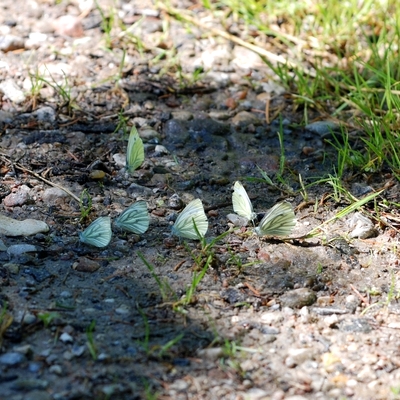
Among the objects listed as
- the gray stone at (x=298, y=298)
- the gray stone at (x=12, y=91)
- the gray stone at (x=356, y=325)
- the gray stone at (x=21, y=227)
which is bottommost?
the gray stone at (x=356, y=325)

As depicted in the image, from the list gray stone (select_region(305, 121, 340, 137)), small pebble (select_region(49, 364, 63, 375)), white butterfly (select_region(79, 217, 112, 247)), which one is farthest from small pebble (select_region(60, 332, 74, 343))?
gray stone (select_region(305, 121, 340, 137))

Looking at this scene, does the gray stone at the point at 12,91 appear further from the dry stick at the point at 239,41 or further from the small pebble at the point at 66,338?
the small pebble at the point at 66,338

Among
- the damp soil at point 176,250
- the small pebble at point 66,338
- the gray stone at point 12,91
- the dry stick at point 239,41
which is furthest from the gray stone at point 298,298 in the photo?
the gray stone at point 12,91

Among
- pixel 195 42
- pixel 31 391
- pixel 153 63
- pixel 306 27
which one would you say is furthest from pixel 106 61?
pixel 31 391

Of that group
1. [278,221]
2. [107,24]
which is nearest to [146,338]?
[278,221]

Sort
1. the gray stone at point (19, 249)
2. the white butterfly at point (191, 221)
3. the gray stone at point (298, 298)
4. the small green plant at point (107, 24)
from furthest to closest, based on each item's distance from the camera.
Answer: the small green plant at point (107, 24) < the white butterfly at point (191, 221) < the gray stone at point (19, 249) < the gray stone at point (298, 298)

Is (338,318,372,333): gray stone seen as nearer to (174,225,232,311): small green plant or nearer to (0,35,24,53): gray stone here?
(174,225,232,311): small green plant
